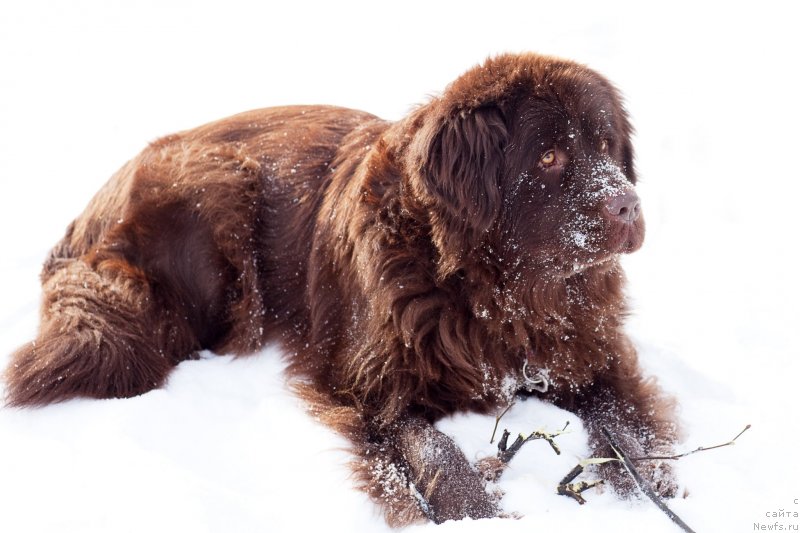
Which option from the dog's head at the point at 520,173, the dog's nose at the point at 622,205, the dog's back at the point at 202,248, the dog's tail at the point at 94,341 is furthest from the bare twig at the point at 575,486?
the dog's tail at the point at 94,341

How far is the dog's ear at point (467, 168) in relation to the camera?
2.88 metres

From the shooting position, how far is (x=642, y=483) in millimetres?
2658

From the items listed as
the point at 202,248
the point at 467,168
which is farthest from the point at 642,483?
the point at 202,248

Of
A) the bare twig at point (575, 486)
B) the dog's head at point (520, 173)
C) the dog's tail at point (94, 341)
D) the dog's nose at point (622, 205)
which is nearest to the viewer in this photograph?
the bare twig at point (575, 486)

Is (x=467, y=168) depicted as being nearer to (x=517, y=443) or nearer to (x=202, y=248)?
(x=517, y=443)

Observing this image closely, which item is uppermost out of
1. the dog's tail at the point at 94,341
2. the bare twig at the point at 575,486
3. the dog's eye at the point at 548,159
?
the dog's eye at the point at 548,159

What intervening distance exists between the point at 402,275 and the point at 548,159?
2.53 ft

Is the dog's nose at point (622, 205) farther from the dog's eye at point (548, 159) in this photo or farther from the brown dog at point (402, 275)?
the dog's eye at point (548, 159)

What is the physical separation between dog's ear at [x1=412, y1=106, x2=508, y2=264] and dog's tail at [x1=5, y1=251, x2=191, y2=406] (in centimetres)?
156

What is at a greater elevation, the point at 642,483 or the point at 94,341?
the point at 94,341

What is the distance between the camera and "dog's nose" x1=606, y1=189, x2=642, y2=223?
9.03 feet

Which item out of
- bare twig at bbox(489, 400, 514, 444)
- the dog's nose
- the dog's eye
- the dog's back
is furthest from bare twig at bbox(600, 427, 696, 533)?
the dog's back

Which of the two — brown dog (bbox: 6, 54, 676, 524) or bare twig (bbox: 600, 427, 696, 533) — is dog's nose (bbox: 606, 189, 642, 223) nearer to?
brown dog (bbox: 6, 54, 676, 524)

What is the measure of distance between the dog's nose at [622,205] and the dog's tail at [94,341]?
7.06ft
